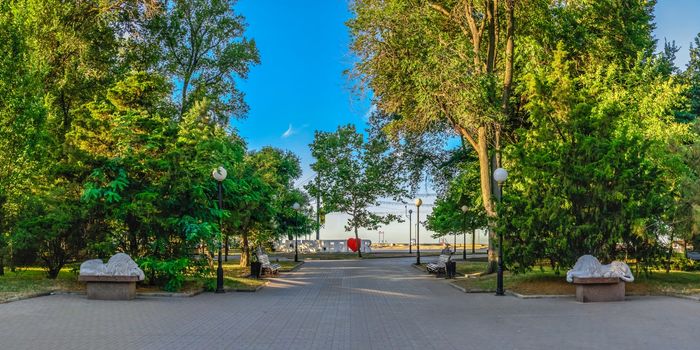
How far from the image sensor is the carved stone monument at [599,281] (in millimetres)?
14719

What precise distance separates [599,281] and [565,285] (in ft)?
9.61

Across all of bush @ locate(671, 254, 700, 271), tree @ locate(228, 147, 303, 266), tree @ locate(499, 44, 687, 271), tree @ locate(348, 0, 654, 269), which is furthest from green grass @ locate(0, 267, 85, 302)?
bush @ locate(671, 254, 700, 271)

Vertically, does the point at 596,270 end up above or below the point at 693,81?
below

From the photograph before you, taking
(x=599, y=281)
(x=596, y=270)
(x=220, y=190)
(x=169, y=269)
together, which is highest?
(x=220, y=190)

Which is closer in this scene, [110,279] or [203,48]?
[110,279]

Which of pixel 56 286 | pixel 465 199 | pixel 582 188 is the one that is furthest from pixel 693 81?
pixel 56 286

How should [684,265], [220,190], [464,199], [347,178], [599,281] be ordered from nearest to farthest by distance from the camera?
1. [599,281]
2. [220,190]
3. [684,265]
4. [464,199]
5. [347,178]

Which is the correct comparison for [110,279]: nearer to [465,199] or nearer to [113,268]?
[113,268]

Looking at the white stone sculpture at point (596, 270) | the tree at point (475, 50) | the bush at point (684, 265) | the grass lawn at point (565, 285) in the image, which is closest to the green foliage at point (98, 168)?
the tree at point (475, 50)

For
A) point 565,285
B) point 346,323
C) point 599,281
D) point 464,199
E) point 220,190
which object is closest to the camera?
point 346,323

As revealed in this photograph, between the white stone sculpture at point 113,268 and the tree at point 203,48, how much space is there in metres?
16.2

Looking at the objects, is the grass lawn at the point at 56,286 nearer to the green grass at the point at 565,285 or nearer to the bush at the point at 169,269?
the bush at the point at 169,269

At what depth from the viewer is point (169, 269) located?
16.5m

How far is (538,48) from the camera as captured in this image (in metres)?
23.5
